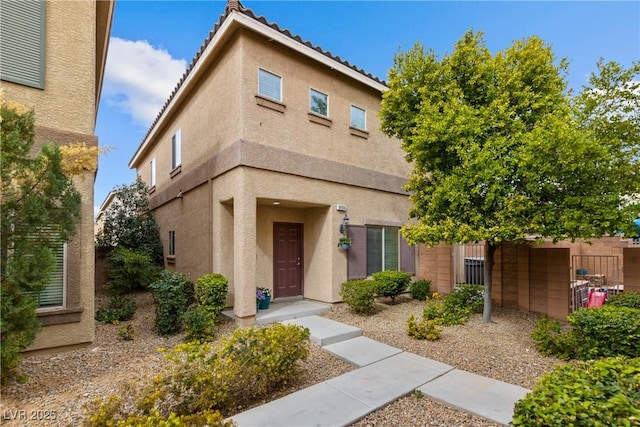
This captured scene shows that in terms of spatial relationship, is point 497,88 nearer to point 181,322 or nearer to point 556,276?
point 556,276

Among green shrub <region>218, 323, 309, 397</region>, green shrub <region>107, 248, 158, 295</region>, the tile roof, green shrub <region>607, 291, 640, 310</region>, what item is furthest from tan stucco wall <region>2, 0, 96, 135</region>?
green shrub <region>607, 291, 640, 310</region>

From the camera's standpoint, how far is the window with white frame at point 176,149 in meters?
11.6

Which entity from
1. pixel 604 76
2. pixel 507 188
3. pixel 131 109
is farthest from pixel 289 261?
pixel 131 109

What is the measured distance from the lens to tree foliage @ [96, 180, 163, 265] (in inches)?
496

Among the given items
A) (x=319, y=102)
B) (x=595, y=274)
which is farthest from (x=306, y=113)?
(x=595, y=274)

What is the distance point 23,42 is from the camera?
542 centimetres

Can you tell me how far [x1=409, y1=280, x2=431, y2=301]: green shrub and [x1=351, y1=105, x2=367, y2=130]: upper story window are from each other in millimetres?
5459

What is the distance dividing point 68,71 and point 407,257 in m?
10.4

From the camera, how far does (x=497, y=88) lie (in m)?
6.97

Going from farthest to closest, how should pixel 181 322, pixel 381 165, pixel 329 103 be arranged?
pixel 381 165
pixel 329 103
pixel 181 322

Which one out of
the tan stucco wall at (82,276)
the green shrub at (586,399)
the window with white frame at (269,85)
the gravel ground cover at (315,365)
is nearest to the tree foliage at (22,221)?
the gravel ground cover at (315,365)

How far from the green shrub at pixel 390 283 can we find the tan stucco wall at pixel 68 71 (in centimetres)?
777

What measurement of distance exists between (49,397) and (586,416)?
5862 mm

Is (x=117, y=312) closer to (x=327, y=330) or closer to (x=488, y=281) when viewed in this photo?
(x=327, y=330)
